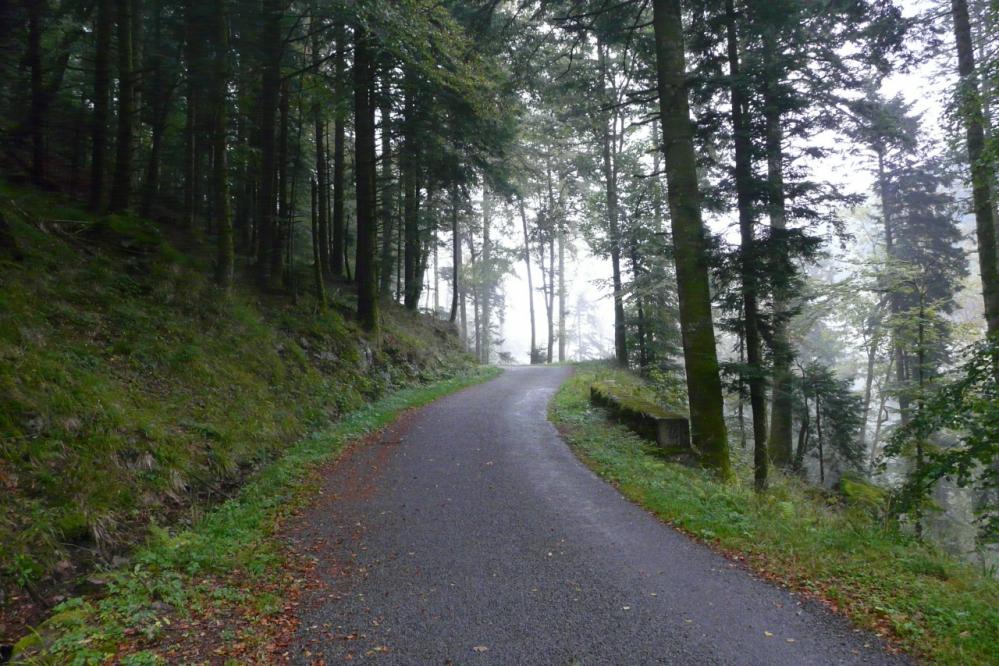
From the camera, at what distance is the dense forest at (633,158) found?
8.12 metres

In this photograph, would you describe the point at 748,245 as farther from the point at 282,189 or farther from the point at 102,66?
the point at 102,66

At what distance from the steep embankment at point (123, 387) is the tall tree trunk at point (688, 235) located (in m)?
6.62

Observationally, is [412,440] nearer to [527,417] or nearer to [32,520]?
[527,417]

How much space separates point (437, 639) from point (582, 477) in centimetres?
408

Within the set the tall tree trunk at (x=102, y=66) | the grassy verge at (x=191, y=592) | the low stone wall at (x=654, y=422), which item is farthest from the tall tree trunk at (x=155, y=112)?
the low stone wall at (x=654, y=422)

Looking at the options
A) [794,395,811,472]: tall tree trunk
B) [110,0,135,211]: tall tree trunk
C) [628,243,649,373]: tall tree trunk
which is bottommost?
[794,395,811,472]: tall tree trunk

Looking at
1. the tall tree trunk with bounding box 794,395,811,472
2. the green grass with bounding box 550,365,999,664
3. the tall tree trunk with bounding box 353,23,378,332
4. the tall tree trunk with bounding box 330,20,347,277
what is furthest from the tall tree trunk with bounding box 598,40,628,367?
the green grass with bounding box 550,365,999,664

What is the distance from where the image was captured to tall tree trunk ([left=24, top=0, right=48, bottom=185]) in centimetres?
982

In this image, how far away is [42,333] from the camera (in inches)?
246

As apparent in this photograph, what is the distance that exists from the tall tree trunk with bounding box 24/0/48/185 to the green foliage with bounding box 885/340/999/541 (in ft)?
49.0

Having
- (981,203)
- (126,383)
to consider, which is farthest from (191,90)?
(981,203)

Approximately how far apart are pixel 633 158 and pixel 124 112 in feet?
53.4

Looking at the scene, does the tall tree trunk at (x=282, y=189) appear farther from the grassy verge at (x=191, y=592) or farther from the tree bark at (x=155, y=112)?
the grassy verge at (x=191, y=592)

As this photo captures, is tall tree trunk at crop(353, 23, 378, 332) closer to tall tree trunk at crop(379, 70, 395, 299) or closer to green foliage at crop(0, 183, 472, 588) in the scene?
tall tree trunk at crop(379, 70, 395, 299)
